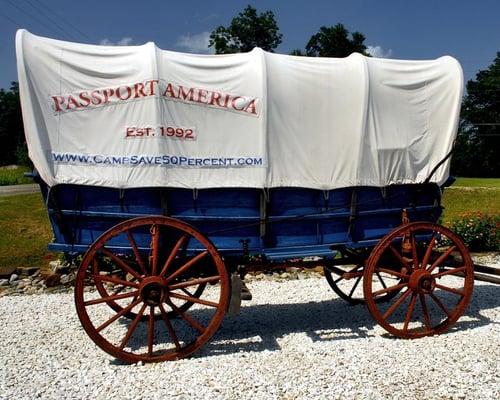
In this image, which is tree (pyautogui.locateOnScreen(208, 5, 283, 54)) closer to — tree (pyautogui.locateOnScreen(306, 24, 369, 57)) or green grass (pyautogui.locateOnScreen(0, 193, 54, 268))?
tree (pyautogui.locateOnScreen(306, 24, 369, 57))

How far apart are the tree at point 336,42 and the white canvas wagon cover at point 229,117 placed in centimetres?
4110

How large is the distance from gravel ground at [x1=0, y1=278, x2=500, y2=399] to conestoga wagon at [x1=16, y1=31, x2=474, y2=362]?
11.8 inches

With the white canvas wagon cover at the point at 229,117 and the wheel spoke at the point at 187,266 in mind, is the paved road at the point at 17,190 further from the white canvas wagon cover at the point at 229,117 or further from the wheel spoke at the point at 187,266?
the wheel spoke at the point at 187,266

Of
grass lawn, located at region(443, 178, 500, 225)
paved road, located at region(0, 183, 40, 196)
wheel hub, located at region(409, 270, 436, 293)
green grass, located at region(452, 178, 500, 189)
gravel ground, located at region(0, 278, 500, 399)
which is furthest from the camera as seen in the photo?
green grass, located at region(452, 178, 500, 189)

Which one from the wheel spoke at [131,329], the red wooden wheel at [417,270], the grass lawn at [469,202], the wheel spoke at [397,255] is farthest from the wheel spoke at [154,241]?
the grass lawn at [469,202]

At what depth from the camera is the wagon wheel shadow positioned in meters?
5.14

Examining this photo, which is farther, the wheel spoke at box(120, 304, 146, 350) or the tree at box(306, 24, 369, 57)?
the tree at box(306, 24, 369, 57)

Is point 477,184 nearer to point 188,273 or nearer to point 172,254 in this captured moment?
point 188,273

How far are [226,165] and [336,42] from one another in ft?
143

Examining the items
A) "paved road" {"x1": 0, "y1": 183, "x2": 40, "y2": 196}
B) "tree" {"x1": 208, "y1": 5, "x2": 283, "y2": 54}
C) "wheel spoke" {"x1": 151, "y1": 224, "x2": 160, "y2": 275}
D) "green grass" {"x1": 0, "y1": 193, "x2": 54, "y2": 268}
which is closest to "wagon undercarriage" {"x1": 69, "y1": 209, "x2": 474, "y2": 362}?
"wheel spoke" {"x1": 151, "y1": 224, "x2": 160, "y2": 275}

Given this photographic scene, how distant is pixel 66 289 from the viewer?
25.0ft

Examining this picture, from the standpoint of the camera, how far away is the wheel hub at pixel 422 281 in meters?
5.09

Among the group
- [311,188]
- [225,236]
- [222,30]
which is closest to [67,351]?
[225,236]

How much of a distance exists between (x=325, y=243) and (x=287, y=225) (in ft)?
1.59
